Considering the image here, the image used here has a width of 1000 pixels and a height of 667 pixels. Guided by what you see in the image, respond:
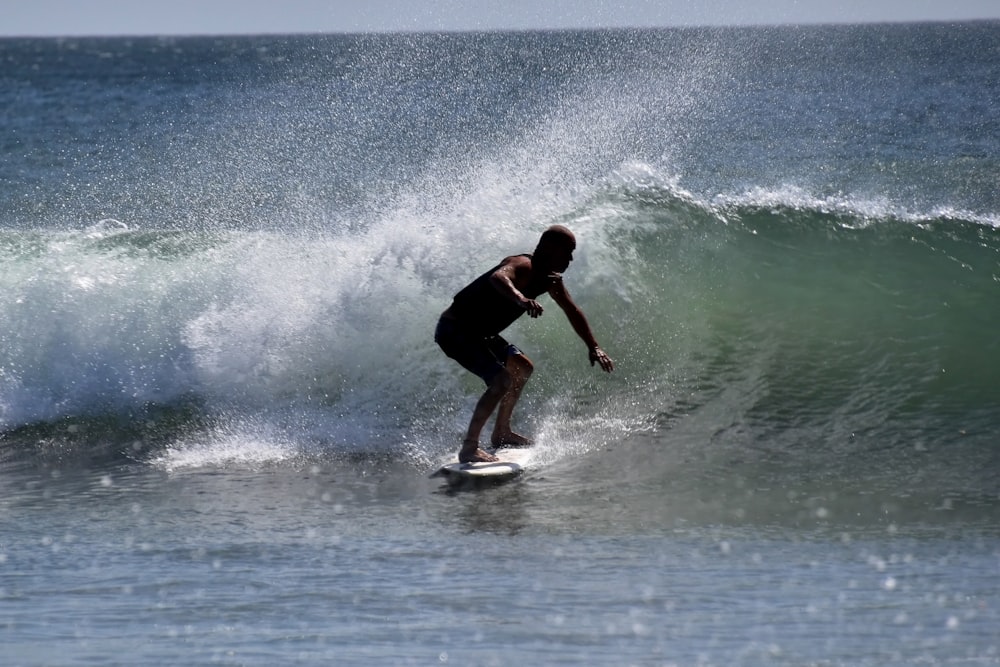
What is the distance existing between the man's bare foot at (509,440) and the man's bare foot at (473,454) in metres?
0.24

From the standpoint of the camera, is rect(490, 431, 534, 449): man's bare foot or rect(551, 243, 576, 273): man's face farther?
rect(490, 431, 534, 449): man's bare foot

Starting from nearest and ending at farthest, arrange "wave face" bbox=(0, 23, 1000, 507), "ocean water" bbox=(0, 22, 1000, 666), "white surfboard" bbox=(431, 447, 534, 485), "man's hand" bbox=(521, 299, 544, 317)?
"ocean water" bbox=(0, 22, 1000, 666), "man's hand" bbox=(521, 299, 544, 317), "white surfboard" bbox=(431, 447, 534, 485), "wave face" bbox=(0, 23, 1000, 507)

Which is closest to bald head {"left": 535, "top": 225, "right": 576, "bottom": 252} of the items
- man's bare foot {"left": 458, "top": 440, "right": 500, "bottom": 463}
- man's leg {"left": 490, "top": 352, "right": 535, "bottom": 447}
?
man's leg {"left": 490, "top": 352, "right": 535, "bottom": 447}

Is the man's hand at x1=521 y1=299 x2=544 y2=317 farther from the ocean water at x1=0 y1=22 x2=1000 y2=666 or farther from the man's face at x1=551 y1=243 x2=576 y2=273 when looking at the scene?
the ocean water at x1=0 y1=22 x2=1000 y2=666

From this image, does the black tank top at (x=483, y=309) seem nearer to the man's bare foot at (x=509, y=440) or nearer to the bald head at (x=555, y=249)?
the bald head at (x=555, y=249)

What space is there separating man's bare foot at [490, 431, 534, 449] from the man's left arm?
71 centimetres

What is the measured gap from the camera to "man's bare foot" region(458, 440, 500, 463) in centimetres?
736

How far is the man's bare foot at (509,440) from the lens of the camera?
764 cm

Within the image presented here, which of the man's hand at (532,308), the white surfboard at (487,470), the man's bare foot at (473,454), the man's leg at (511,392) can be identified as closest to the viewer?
the man's hand at (532,308)

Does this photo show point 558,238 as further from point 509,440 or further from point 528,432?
point 528,432

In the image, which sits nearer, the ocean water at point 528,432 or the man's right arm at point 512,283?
the ocean water at point 528,432

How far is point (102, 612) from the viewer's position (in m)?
5.03

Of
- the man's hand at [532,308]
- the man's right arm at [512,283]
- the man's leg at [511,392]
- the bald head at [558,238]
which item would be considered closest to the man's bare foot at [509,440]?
the man's leg at [511,392]

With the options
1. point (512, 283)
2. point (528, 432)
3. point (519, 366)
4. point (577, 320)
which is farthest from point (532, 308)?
point (528, 432)
